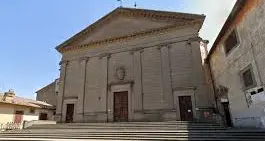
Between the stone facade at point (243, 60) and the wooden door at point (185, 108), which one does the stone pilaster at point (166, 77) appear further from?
the stone facade at point (243, 60)

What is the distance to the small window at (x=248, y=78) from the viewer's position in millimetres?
8786

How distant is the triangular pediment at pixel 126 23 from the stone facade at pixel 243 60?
4801 mm

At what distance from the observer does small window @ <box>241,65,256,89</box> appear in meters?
8.79

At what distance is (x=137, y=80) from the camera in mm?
16125

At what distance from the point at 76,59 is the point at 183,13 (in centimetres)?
1074

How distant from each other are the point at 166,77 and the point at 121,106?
14.3 feet

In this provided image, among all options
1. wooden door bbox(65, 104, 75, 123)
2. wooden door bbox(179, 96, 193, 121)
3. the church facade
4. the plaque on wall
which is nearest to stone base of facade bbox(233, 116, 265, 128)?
the church facade

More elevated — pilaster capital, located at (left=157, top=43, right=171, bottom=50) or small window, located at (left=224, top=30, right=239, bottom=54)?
pilaster capital, located at (left=157, top=43, right=171, bottom=50)

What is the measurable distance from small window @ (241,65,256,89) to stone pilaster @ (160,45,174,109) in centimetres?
587

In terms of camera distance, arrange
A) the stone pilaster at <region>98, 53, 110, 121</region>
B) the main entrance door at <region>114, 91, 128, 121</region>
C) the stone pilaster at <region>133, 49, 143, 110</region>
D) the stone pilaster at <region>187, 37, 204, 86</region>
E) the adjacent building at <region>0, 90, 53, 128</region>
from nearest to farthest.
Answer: the stone pilaster at <region>187, 37, 204, 86</region> → the stone pilaster at <region>133, 49, 143, 110</region> → the main entrance door at <region>114, 91, 128, 121</region> → the stone pilaster at <region>98, 53, 110, 121</region> → the adjacent building at <region>0, 90, 53, 128</region>

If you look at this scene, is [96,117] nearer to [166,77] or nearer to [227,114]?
[166,77]

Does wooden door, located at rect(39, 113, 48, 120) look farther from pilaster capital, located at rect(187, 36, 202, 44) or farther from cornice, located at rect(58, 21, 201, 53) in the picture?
pilaster capital, located at rect(187, 36, 202, 44)

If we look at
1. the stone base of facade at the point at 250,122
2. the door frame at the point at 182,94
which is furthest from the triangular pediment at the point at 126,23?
the stone base of facade at the point at 250,122

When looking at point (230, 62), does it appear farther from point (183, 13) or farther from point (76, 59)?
point (76, 59)
